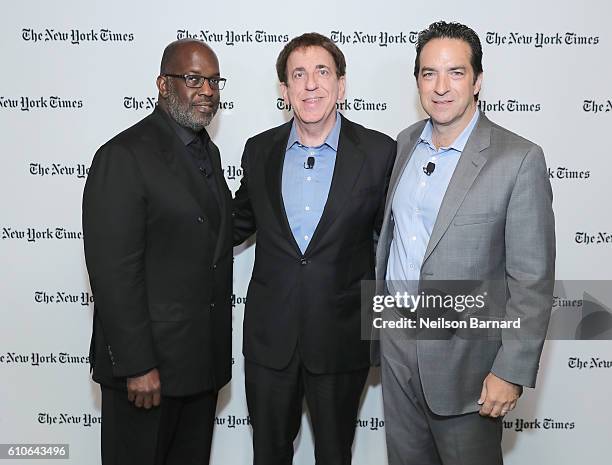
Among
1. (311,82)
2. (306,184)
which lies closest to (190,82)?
(311,82)

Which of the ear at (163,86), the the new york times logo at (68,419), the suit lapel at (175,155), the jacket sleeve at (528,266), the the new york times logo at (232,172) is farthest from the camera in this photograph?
the the new york times logo at (68,419)

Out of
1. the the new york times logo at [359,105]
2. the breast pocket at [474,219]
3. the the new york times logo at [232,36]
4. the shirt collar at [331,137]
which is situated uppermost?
the the new york times logo at [232,36]

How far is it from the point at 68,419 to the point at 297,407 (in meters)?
1.37

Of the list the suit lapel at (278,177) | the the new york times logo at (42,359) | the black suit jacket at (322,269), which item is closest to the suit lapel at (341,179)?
the black suit jacket at (322,269)

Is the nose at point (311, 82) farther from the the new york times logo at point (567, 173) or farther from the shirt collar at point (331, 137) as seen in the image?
the the new york times logo at point (567, 173)

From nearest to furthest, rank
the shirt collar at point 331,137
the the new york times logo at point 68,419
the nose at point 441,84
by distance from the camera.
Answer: the nose at point 441,84, the shirt collar at point 331,137, the the new york times logo at point 68,419

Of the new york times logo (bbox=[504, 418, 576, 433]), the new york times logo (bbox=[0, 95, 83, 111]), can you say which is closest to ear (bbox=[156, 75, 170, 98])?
the new york times logo (bbox=[0, 95, 83, 111])

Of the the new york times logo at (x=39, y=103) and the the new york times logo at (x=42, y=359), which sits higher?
the the new york times logo at (x=39, y=103)

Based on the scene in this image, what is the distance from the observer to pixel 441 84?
2.01 m

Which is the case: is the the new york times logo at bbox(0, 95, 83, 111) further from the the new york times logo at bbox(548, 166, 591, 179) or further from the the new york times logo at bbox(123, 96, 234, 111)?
the the new york times logo at bbox(548, 166, 591, 179)

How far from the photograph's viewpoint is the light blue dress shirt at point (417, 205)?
2037 millimetres

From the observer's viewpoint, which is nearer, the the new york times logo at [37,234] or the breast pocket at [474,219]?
the breast pocket at [474,219]

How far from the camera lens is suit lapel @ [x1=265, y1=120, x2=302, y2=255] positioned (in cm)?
228

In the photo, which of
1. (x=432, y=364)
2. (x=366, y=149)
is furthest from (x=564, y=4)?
(x=432, y=364)
